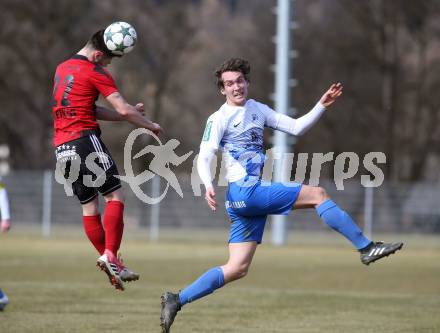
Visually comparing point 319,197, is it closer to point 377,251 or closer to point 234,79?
point 377,251

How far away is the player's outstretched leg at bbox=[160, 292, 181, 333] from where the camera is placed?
8078 mm

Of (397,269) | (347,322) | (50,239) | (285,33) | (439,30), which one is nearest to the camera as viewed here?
(347,322)

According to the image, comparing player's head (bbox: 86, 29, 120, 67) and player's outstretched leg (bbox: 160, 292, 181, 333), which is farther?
player's head (bbox: 86, 29, 120, 67)

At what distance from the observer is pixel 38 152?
1785 inches

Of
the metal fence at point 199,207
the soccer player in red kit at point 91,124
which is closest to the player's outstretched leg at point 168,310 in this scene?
the soccer player in red kit at point 91,124

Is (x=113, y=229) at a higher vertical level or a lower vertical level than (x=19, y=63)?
lower

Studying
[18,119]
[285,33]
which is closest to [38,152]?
[18,119]

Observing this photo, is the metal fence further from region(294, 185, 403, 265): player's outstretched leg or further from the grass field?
region(294, 185, 403, 265): player's outstretched leg

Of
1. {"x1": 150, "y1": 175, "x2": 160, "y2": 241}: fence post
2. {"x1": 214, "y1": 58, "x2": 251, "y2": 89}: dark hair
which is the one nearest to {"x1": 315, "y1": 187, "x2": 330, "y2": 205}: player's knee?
{"x1": 214, "y1": 58, "x2": 251, "y2": 89}: dark hair

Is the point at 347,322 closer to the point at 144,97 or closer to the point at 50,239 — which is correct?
the point at 50,239

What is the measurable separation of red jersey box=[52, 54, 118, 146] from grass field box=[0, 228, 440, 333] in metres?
1.95

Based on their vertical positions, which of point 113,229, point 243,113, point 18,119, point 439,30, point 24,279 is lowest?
point 24,279

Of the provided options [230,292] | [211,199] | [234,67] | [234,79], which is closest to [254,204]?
[211,199]

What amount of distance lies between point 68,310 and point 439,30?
34.6 m
